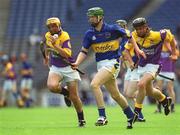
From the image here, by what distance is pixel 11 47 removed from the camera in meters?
40.4

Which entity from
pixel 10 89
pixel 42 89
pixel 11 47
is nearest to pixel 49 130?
pixel 10 89

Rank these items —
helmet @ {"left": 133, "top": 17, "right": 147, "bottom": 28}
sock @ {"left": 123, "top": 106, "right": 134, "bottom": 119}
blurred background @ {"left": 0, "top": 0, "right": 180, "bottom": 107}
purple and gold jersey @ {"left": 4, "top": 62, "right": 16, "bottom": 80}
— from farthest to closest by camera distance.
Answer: blurred background @ {"left": 0, "top": 0, "right": 180, "bottom": 107} < purple and gold jersey @ {"left": 4, "top": 62, "right": 16, "bottom": 80} < sock @ {"left": 123, "top": 106, "right": 134, "bottom": 119} < helmet @ {"left": 133, "top": 17, "right": 147, "bottom": 28}

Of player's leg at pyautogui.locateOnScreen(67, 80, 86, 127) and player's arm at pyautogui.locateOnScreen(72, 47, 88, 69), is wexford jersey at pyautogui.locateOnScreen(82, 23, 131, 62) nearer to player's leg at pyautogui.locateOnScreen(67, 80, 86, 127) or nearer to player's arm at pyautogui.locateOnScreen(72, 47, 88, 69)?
player's arm at pyautogui.locateOnScreen(72, 47, 88, 69)

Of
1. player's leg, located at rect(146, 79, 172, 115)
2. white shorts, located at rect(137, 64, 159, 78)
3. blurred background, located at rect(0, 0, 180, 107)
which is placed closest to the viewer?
white shorts, located at rect(137, 64, 159, 78)

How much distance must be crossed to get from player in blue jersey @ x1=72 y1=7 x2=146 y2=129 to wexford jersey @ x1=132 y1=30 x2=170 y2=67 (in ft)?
1.58

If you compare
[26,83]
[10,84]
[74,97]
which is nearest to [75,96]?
[74,97]

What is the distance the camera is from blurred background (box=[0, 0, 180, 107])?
3722 cm

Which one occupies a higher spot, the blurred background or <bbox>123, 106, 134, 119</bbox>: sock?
the blurred background

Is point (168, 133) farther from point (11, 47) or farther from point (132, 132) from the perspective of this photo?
point (11, 47)

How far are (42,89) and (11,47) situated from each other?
4.13 meters

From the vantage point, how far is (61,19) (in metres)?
40.8

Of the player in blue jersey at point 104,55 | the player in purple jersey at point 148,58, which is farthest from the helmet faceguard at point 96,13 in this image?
the player in purple jersey at point 148,58

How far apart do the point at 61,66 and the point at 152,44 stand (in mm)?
1976

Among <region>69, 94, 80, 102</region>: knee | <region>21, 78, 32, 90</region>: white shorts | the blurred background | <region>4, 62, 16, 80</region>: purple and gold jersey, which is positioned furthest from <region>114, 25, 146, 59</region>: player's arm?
the blurred background
